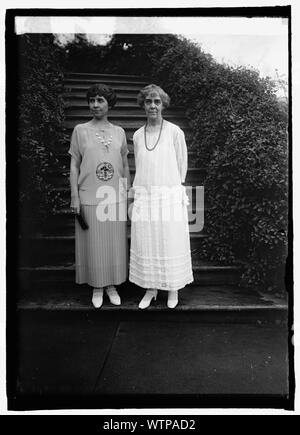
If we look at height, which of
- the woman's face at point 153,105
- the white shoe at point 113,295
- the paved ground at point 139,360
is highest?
the woman's face at point 153,105

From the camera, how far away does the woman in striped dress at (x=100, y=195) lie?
115 inches

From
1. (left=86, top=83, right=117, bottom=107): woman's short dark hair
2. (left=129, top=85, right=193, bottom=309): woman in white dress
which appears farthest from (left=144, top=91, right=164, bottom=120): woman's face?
(left=86, top=83, right=117, bottom=107): woman's short dark hair

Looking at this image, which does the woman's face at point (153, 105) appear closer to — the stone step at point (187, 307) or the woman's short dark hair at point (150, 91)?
the woman's short dark hair at point (150, 91)

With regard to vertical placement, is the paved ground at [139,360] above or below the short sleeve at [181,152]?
below

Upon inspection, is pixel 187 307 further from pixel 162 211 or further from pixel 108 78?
pixel 108 78

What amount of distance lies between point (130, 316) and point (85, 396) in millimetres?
668

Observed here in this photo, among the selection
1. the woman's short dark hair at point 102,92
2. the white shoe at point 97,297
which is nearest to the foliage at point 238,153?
the woman's short dark hair at point 102,92

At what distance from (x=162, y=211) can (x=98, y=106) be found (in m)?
0.92

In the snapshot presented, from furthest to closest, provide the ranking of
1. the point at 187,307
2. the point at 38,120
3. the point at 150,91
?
the point at 187,307, the point at 38,120, the point at 150,91

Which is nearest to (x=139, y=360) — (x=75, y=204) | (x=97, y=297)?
(x=97, y=297)

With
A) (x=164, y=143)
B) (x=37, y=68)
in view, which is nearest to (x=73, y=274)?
(x=164, y=143)

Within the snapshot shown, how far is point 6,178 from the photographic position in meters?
2.77

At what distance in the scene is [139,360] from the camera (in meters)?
2.80

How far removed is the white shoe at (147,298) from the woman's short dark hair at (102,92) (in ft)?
5.03
